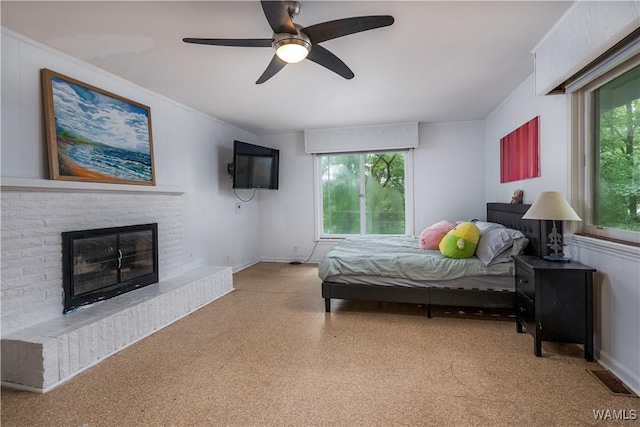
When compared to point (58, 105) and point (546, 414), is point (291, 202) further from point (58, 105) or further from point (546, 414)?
point (546, 414)

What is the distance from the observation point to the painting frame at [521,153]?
2.91 meters

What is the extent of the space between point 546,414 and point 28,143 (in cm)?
379

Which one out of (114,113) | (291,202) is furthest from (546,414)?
(291,202)

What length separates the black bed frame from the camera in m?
2.63

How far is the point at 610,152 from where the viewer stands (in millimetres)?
2061

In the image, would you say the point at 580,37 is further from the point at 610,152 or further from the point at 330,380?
the point at 330,380

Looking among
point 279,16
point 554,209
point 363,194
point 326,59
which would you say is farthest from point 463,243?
point 363,194

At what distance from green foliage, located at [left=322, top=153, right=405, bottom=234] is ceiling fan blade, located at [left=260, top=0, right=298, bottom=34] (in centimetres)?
361

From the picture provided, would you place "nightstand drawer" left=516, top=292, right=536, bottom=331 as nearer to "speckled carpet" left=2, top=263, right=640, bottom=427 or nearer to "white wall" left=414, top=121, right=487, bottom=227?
"speckled carpet" left=2, top=263, right=640, bottom=427

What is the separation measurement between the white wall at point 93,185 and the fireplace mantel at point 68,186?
14mm

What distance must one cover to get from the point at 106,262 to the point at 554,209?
3746 millimetres

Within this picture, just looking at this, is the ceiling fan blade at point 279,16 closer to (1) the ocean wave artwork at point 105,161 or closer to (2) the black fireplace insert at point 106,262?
(1) the ocean wave artwork at point 105,161

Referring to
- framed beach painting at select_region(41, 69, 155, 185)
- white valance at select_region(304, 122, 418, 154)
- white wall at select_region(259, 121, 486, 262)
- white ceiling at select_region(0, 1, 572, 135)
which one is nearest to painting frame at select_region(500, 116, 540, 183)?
white ceiling at select_region(0, 1, 572, 135)

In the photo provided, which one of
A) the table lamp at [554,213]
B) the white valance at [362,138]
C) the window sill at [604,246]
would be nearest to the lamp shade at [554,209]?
the table lamp at [554,213]
